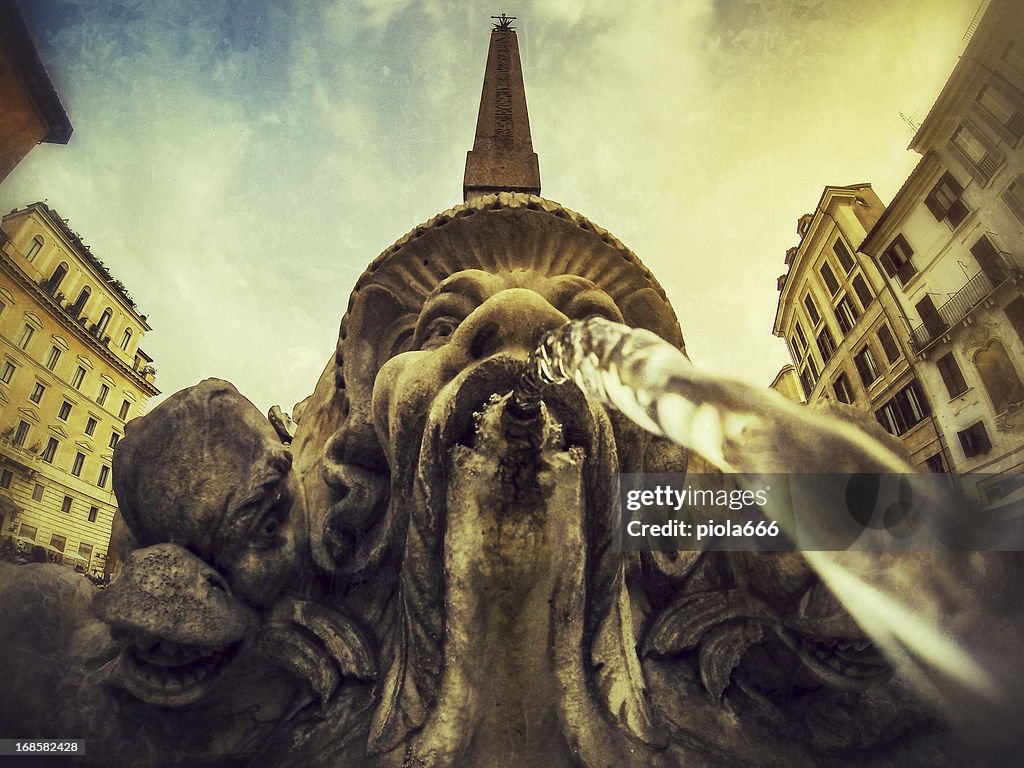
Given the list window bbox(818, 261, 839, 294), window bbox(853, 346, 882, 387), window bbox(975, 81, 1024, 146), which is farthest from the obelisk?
window bbox(818, 261, 839, 294)

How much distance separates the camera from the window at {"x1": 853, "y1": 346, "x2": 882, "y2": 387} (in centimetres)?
373

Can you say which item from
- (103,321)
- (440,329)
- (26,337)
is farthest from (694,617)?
(103,321)

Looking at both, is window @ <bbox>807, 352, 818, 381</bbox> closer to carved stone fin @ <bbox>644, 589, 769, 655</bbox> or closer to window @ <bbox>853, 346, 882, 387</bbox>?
window @ <bbox>853, 346, 882, 387</bbox>

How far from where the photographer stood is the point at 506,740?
1.01 m

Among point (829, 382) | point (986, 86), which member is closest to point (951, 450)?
point (829, 382)

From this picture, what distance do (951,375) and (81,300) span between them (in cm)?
503

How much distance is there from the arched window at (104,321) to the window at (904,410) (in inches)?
184

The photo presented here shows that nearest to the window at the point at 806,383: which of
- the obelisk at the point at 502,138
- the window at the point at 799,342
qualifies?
the window at the point at 799,342

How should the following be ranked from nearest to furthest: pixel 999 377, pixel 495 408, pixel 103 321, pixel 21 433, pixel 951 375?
pixel 495 408 < pixel 21 433 < pixel 999 377 < pixel 103 321 < pixel 951 375

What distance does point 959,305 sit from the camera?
3.06 m

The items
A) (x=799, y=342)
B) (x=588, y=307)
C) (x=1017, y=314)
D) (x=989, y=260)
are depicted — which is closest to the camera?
(x=588, y=307)

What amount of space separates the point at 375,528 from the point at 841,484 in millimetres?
1100

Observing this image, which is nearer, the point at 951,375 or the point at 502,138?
the point at 951,375

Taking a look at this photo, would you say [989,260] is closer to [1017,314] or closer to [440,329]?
[1017,314]
